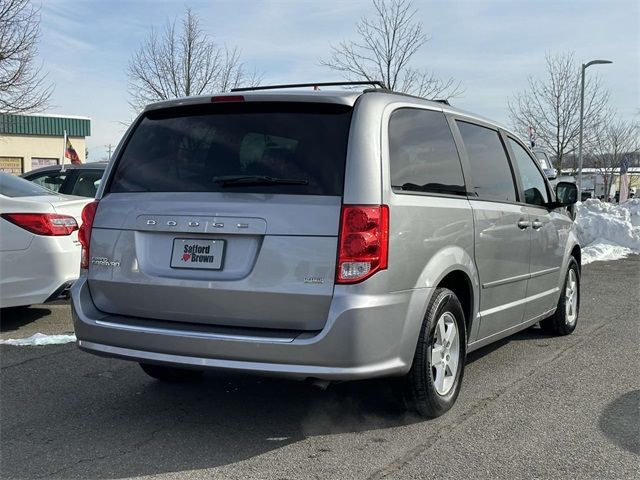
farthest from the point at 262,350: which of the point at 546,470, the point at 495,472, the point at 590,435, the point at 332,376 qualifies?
the point at 590,435

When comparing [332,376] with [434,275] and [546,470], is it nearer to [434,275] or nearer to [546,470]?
[434,275]

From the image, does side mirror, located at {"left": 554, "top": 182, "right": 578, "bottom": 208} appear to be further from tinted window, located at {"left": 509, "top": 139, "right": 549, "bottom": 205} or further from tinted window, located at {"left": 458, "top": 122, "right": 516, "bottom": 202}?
tinted window, located at {"left": 458, "top": 122, "right": 516, "bottom": 202}

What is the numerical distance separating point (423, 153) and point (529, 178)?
1.98 metres

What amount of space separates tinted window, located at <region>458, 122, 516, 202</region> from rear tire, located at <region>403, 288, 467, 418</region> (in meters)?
1.00

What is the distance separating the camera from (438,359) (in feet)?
13.6

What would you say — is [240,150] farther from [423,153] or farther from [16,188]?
[16,188]

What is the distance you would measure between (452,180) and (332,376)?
167cm

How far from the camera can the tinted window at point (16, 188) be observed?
6629 millimetres

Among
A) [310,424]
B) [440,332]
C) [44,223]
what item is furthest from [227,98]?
[44,223]

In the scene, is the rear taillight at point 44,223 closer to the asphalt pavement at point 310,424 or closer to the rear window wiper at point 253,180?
the asphalt pavement at point 310,424

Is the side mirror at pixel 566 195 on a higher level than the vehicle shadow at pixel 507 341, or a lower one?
higher

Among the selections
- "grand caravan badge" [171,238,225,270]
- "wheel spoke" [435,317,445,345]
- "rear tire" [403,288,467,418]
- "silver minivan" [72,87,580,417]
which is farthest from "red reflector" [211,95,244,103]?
"wheel spoke" [435,317,445,345]

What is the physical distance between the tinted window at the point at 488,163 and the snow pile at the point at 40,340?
3775 mm

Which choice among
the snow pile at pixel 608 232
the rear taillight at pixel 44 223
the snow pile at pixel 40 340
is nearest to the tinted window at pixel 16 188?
the rear taillight at pixel 44 223
